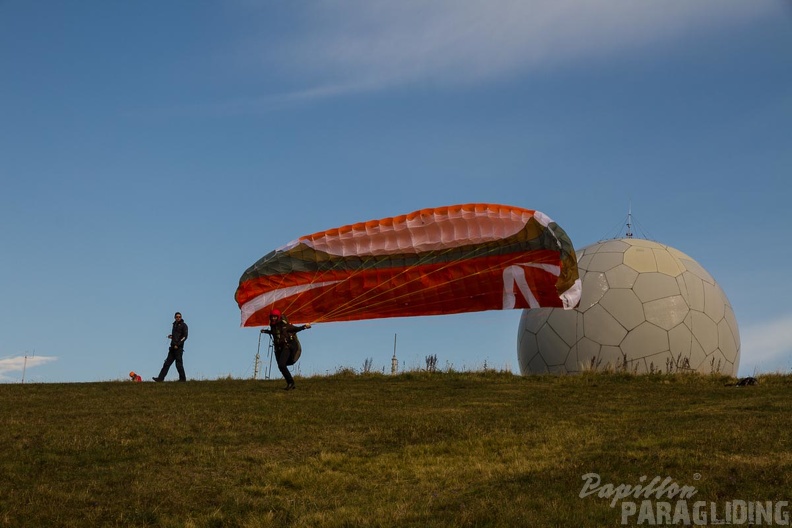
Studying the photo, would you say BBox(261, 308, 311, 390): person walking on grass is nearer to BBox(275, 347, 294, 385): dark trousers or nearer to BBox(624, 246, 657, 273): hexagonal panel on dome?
BBox(275, 347, 294, 385): dark trousers

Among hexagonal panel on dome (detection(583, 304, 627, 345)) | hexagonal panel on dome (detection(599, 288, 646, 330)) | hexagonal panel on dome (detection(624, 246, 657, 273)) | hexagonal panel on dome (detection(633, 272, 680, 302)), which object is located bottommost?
hexagonal panel on dome (detection(583, 304, 627, 345))

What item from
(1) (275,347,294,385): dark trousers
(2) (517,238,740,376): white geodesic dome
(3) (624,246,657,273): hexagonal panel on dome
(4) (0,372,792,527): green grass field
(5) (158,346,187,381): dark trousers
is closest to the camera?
(4) (0,372,792,527): green grass field

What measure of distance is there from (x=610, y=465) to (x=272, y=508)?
4840 mm

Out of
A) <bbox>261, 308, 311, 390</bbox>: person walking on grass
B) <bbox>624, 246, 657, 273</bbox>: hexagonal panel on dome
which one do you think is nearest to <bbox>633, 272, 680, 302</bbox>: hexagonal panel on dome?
<bbox>624, 246, 657, 273</bbox>: hexagonal panel on dome

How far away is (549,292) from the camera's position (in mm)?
22812

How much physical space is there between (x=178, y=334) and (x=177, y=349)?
1.54 feet

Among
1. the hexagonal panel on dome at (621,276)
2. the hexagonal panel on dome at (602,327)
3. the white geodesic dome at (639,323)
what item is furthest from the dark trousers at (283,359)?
the hexagonal panel on dome at (621,276)

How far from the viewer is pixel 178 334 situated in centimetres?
2625

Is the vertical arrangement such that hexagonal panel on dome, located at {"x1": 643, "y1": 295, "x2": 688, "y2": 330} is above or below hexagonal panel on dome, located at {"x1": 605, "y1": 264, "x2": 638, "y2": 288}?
below

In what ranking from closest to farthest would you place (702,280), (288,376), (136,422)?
1. (136,422)
2. (288,376)
3. (702,280)

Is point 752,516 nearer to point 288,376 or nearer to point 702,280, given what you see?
point 288,376

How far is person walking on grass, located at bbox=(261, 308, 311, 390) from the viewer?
72.0 feet

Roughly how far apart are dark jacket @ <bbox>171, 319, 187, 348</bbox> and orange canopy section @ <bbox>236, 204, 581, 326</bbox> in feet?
7.15

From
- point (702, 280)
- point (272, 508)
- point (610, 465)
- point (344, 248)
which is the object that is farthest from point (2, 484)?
point (702, 280)
